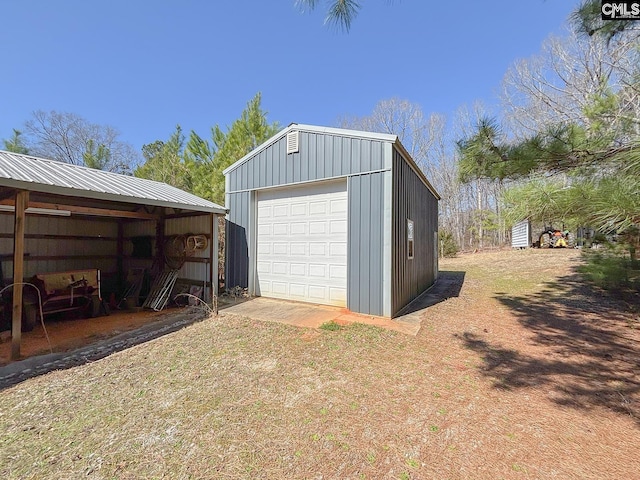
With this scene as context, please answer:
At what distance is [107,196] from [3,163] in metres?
1.37

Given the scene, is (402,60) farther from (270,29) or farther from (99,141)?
(99,141)

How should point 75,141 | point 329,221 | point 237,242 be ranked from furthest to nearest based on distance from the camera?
point 75,141 < point 237,242 < point 329,221

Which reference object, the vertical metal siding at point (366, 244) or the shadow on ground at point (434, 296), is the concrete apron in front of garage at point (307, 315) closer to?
the vertical metal siding at point (366, 244)

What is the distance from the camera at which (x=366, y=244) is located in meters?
5.21

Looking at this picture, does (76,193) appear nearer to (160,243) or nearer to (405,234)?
(160,243)

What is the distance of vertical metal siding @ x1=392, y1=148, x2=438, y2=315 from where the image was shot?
5.25 meters

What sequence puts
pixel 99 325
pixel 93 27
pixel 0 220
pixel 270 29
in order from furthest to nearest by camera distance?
pixel 93 27 → pixel 270 29 → pixel 0 220 → pixel 99 325

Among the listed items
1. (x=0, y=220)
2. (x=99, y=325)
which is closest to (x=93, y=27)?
(x=0, y=220)

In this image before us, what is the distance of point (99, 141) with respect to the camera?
56.7ft

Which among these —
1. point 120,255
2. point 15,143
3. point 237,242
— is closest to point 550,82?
point 237,242

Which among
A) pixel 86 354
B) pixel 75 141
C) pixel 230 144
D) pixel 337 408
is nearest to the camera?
pixel 337 408

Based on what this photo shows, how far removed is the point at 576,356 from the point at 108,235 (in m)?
10.2

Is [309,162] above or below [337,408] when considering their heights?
above

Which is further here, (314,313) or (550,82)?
(550,82)
